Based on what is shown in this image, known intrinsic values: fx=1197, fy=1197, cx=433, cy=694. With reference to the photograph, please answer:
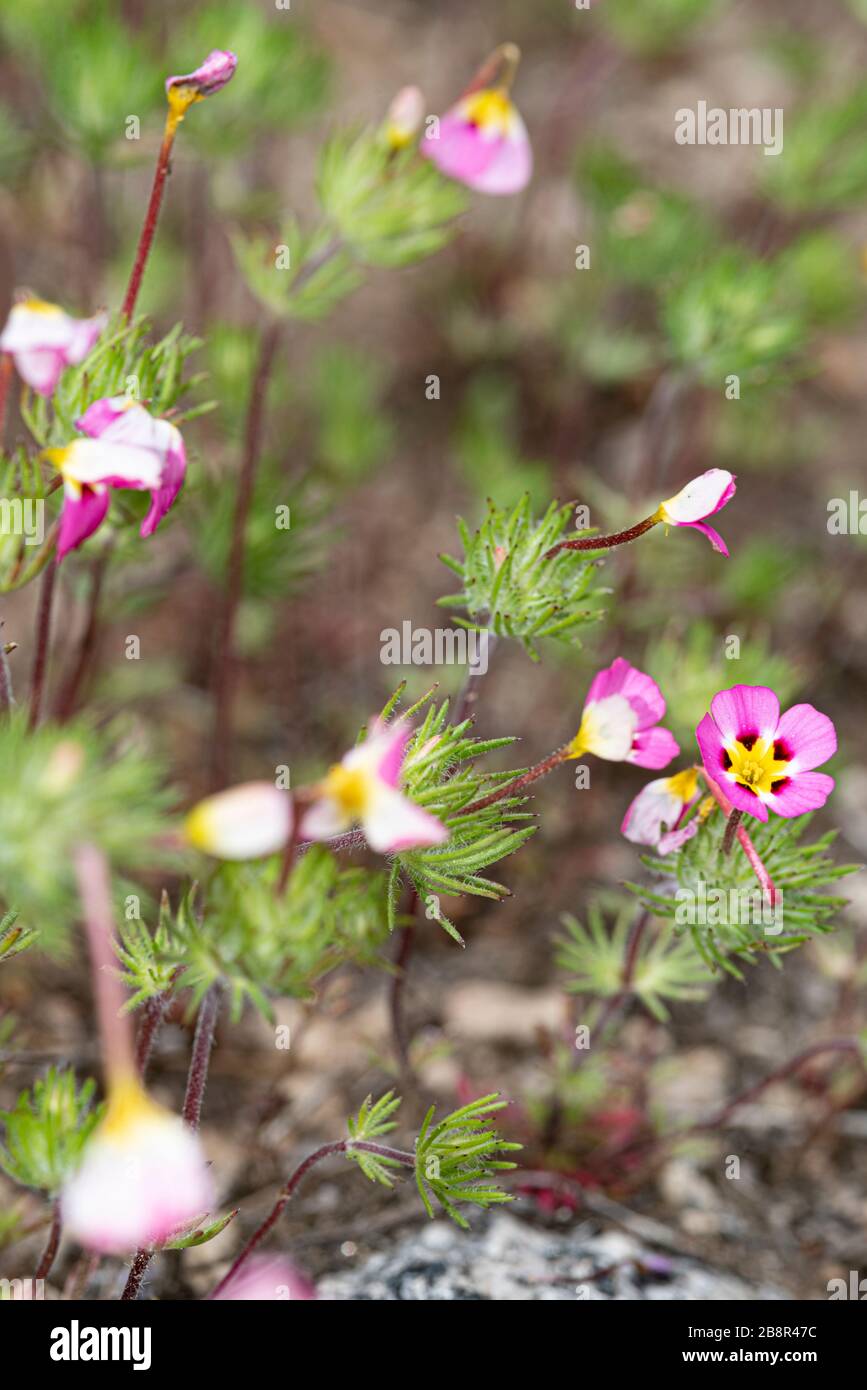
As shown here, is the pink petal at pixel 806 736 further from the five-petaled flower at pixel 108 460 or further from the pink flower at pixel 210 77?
the pink flower at pixel 210 77

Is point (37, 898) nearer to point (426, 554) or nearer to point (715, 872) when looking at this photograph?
point (715, 872)

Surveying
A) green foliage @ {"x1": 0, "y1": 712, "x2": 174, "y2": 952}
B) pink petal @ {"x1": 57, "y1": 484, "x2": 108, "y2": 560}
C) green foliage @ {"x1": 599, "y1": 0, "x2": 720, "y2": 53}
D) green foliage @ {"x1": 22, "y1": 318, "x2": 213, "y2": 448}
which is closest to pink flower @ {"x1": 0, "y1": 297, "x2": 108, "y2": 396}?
green foliage @ {"x1": 22, "y1": 318, "x2": 213, "y2": 448}

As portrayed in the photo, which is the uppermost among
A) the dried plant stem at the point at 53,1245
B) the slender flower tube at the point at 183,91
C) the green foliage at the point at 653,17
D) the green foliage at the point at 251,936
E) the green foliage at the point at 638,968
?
the green foliage at the point at 653,17

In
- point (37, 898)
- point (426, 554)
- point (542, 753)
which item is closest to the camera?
point (37, 898)

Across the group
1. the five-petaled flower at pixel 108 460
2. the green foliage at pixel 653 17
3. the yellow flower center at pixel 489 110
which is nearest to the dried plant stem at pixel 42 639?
the five-petaled flower at pixel 108 460

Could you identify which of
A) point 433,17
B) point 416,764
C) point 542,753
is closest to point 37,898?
point 416,764
